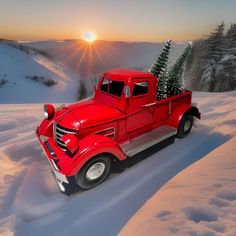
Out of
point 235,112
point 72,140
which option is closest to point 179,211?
point 72,140

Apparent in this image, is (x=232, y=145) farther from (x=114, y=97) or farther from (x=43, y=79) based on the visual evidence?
(x=43, y=79)

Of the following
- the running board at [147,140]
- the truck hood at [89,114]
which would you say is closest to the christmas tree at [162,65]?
the running board at [147,140]

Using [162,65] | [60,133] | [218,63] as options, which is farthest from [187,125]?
[218,63]

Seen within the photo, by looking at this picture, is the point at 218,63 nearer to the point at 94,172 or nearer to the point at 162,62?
the point at 162,62

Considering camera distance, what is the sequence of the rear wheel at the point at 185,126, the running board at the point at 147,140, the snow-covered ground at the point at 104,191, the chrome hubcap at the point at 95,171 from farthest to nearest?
the rear wheel at the point at 185,126 < the running board at the point at 147,140 < the chrome hubcap at the point at 95,171 < the snow-covered ground at the point at 104,191

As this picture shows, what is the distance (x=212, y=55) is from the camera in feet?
98.6

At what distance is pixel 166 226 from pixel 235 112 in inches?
292

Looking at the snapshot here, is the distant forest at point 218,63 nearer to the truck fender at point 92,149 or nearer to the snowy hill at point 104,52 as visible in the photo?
the truck fender at point 92,149

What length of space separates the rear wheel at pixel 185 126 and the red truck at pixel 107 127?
4 centimetres

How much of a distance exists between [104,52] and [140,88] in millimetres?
118762

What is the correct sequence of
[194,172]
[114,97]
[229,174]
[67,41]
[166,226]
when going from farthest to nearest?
[67,41], [114,97], [194,172], [229,174], [166,226]

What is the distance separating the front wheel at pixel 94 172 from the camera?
496cm

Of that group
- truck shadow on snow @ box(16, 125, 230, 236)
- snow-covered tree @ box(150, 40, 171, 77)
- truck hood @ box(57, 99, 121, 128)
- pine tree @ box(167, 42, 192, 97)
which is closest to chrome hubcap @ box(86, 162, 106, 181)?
truck shadow on snow @ box(16, 125, 230, 236)

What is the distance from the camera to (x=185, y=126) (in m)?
7.29
